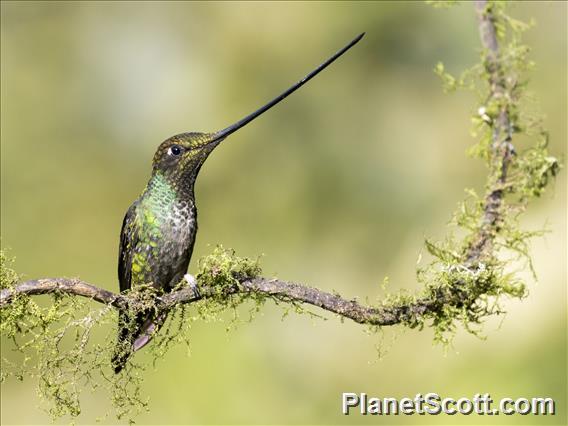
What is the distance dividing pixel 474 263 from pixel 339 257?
11.4ft

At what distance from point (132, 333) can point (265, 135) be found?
4060 mm

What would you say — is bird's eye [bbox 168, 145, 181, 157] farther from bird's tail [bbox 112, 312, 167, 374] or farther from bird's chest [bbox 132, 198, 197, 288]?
bird's tail [bbox 112, 312, 167, 374]

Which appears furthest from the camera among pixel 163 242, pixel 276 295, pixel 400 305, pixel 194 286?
pixel 163 242

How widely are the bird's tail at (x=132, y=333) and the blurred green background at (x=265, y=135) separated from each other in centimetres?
253

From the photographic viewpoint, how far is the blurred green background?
19.9 ft

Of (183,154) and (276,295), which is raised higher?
(183,154)

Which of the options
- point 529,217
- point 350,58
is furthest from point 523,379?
point 350,58

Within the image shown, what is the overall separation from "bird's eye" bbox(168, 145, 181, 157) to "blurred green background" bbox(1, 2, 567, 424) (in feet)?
8.02

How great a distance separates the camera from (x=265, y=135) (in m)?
6.72

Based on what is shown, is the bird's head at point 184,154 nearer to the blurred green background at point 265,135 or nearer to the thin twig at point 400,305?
the thin twig at point 400,305

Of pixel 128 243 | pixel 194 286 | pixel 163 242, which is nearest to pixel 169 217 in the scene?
pixel 163 242

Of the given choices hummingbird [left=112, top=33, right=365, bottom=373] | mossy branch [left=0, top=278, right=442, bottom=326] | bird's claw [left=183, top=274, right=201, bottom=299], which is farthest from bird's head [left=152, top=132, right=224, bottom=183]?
mossy branch [left=0, top=278, right=442, bottom=326]

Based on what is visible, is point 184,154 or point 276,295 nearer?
point 276,295

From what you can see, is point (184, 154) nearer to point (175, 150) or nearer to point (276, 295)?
point (175, 150)
